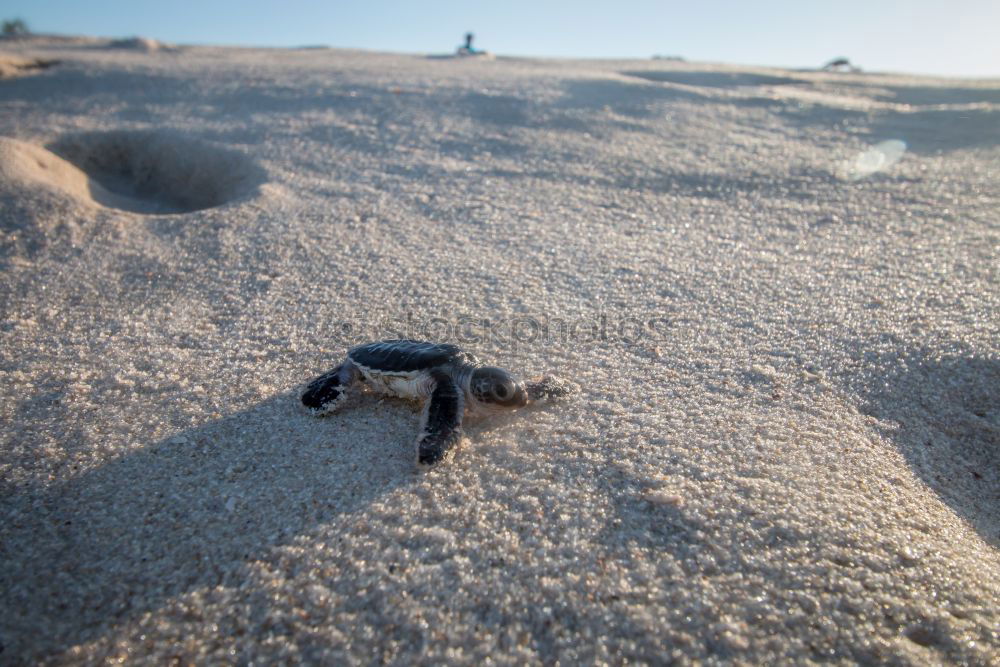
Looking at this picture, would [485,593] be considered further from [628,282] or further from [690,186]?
[690,186]

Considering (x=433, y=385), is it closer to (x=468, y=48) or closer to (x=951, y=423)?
(x=951, y=423)

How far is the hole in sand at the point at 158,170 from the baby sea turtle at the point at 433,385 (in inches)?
94.5

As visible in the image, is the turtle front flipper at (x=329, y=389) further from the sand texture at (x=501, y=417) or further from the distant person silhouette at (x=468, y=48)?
the distant person silhouette at (x=468, y=48)

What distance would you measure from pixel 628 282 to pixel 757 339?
27.8 inches

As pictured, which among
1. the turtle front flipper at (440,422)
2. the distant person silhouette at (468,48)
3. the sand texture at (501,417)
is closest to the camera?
the sand texture at (501,417)

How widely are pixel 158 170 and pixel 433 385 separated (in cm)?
366

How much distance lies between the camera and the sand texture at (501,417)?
4.03ft

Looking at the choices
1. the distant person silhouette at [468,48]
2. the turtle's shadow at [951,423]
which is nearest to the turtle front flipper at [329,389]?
the turtle's shadow at [951,423]

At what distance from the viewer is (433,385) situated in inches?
72.7

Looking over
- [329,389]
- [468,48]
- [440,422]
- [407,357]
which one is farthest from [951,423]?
[468,48]

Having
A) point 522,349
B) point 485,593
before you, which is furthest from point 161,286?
point 485,593

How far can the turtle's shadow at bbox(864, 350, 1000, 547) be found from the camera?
1.71 m

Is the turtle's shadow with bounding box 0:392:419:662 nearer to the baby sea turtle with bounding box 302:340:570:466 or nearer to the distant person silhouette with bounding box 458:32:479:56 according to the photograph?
the baby sea turtle with bounding box 302:340:570:466

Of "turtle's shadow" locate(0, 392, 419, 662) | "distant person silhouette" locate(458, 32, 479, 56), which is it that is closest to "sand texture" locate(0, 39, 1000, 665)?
"turtle's shadow" locate(0, 392, 419, 662)
